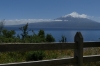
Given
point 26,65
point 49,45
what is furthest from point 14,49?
point 49,45

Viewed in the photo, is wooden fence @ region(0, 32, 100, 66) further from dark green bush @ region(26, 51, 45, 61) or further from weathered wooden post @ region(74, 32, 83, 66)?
dark green bush @ region(26, 51, 45, 61)

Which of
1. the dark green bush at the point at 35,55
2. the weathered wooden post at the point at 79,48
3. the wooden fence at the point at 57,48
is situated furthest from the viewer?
the dark green bush at the point at 35,55

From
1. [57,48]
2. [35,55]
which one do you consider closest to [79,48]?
[57,48]

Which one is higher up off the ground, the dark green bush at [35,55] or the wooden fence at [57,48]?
the wooden fence at [57,48]

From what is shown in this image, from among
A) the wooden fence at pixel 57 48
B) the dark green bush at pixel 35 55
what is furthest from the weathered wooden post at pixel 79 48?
the dark green bush at pixel 35 55

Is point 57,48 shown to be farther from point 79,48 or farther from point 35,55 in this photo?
point 35,55

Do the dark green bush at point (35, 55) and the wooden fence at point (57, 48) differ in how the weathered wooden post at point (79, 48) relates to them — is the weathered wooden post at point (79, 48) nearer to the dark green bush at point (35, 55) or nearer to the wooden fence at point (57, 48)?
the wooden fence at point (57, 48)

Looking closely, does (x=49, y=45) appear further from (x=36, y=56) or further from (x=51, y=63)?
(x=36, y=56)

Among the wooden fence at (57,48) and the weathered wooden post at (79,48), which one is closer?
the wooden fence at (57,48)

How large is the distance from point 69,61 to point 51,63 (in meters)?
0.57

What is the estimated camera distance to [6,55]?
10.9 metres

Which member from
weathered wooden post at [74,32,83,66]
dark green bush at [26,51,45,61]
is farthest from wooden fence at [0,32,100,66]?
dark green bush at [26,51,45,61]

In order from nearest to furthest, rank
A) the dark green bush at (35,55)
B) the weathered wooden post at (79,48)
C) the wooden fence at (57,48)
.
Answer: the wooden fence at (57,48)
the weathered wooden post at (79,48)
the dark green bush at (35,55)

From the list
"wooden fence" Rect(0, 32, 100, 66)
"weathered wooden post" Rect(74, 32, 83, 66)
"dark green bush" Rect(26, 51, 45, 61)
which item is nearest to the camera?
"wooden fence" Rect(0, 32, 100, 66)
